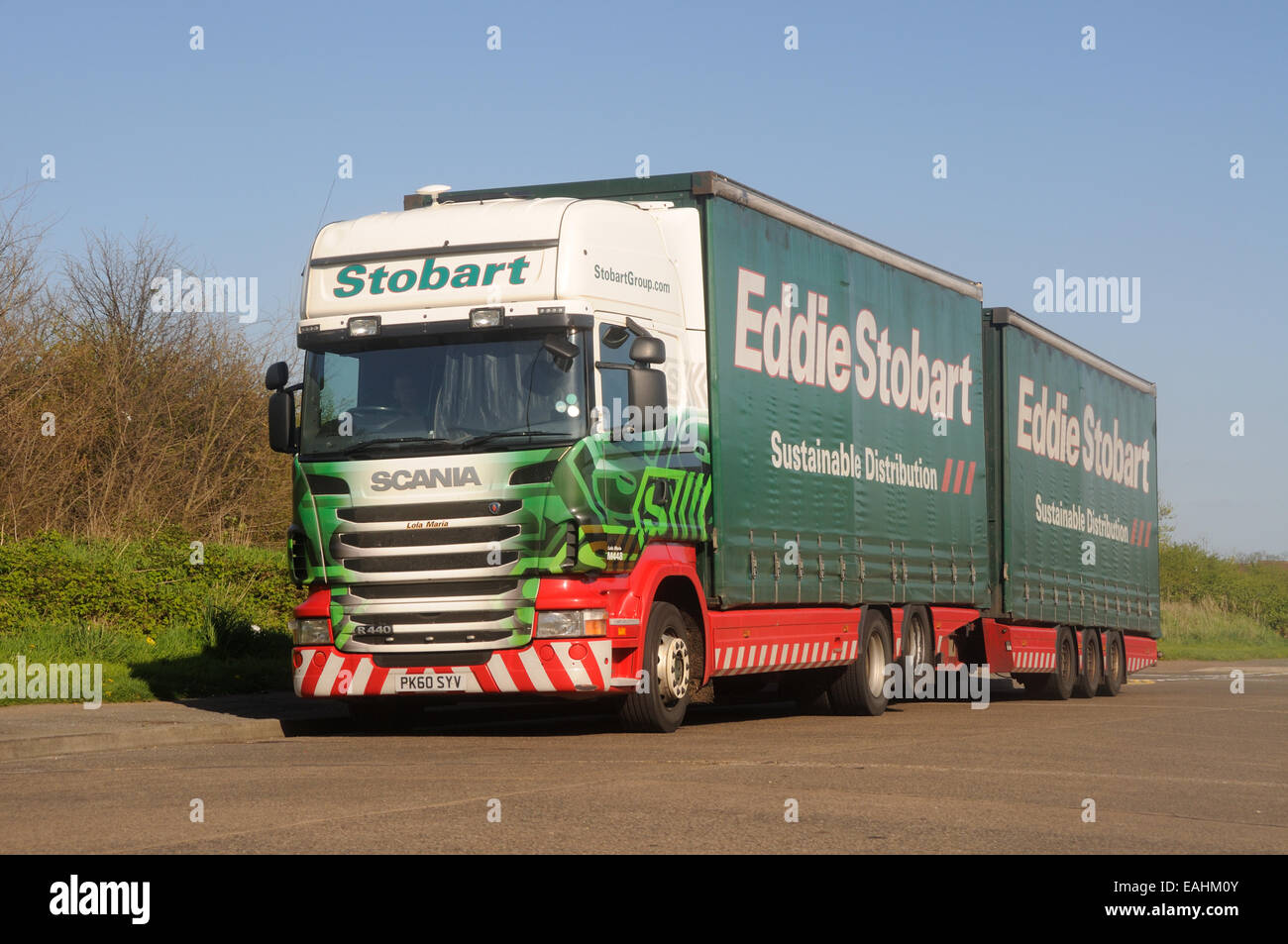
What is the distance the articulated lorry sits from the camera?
12.5 meters

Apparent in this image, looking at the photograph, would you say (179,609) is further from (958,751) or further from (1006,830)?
(1006,830)

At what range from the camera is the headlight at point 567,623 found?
12.5 m

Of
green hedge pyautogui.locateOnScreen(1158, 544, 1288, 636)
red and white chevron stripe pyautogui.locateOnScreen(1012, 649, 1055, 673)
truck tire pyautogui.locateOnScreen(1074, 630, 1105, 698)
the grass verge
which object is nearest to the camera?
red and white chevron stripe pyautogui.locateOnScreen(1012, 649, 1055, 673)

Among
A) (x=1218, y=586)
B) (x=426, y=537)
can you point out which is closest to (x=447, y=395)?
(x=426, y=537)

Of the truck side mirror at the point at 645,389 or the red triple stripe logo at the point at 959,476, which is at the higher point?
the truck side mirror at the point at 645,389

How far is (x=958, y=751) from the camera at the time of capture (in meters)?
12.6

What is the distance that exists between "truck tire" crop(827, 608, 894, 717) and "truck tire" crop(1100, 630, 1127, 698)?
8.25 metres

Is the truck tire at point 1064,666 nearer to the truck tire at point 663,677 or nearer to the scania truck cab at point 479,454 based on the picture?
the truck tire at point 663,677

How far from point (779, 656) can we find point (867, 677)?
7.83 ft

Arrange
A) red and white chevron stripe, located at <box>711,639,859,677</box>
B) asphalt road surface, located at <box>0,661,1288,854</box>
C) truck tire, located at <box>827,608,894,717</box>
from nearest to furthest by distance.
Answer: asphalt road surface, located at <box>0,661,1288,854</box> → red and white chevron stripe, located at <box>711,639,859,677</box> → truck tire, located at <box>827,608,894,717</box>

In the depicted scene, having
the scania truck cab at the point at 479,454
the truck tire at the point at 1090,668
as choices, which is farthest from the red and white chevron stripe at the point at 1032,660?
the scania truck cab at the point at 479,454

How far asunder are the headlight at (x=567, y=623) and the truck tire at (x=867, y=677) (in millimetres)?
5280

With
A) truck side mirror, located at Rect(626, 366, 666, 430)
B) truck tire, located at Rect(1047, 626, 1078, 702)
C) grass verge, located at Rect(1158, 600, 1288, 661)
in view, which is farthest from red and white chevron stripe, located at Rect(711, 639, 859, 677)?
grass verge, located at Rect(1158, 600, 1288, 661)

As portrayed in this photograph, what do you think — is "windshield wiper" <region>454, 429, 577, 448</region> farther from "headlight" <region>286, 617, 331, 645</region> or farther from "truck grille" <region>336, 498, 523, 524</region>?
"headlight" <region>286, 617, 331, 645</region>
